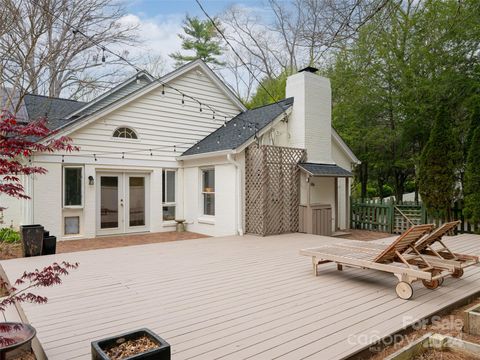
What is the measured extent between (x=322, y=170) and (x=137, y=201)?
618 centimetres

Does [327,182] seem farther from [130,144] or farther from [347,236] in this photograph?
[130,144]

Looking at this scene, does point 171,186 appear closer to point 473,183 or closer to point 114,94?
point 114,94

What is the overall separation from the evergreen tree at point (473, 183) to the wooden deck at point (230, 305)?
4838 mm

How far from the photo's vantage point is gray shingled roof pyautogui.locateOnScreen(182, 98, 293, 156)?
10.4 meters

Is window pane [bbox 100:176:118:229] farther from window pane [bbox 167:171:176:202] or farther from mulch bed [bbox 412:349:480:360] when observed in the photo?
mulch bed [bbox 412:349:480:360]

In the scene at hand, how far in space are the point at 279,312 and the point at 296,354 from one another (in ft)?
3.06

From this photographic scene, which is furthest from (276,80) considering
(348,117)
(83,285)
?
(83,285)

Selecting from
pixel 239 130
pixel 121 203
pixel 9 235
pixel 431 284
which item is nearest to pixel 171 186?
pixel 121 203

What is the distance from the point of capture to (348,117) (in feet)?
49.6

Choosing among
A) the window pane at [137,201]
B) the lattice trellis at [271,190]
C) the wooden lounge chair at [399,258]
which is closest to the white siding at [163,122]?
the window pane at [137,201]

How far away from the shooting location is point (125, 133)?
10719 mm

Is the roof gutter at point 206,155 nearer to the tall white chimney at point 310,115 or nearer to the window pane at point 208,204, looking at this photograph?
the window pane at point 208,204

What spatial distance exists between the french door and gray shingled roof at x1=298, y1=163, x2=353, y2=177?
5.40 meters

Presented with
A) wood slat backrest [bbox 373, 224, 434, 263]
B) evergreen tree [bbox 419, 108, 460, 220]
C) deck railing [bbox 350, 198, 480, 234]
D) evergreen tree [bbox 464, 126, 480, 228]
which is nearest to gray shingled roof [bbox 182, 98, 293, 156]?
evergreen tree [bbox 419, 108, 460, 220]
